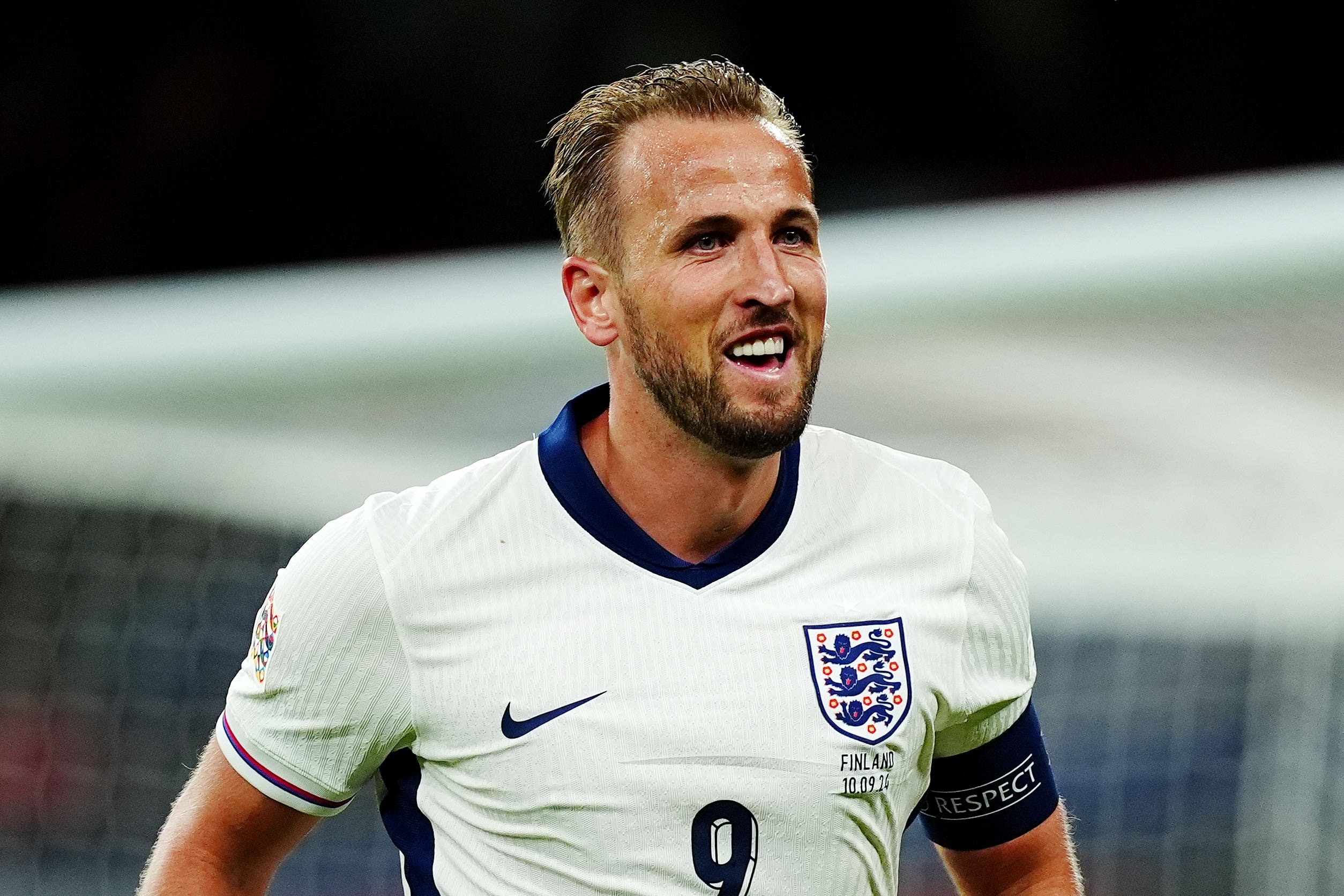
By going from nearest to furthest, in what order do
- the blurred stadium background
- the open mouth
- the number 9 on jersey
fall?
1. the number 9 on jersey
2. the open mouth
3. the blurred stadium background

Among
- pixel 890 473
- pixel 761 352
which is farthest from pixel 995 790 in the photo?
pixel 761 352

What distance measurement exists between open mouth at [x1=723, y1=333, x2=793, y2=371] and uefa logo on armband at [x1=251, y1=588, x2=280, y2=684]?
63 centimetres

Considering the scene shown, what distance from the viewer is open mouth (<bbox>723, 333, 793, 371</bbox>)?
1.82 metres

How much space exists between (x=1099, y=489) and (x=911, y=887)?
1315 mm

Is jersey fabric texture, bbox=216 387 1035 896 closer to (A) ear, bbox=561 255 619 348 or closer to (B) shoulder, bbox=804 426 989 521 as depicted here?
(B) shoulder, bbox=804 426 989 521

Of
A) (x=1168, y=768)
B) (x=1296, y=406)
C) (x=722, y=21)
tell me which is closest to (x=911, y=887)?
(x=1168, y=768)

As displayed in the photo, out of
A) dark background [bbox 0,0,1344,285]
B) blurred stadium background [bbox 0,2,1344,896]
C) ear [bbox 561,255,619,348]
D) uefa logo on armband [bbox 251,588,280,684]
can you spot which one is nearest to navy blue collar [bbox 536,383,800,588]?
ear [bbox 561,255,619,348]

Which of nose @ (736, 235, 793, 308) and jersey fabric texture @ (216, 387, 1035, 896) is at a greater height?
nose @ (736, 235, 793, 308)

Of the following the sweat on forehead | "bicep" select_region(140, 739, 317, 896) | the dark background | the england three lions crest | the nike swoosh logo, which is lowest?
"bicep" select_region(140, 739, 317, 896)

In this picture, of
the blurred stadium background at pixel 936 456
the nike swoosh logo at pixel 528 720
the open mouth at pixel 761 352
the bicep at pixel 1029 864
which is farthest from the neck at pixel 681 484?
the blurred stadium background at pixel 936 456

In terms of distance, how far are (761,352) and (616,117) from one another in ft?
1.34

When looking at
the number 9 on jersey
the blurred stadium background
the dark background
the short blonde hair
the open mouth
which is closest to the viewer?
the number 9 on jersey

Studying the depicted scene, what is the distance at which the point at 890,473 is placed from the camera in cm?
201

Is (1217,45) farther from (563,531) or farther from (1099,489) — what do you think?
(563,531)
